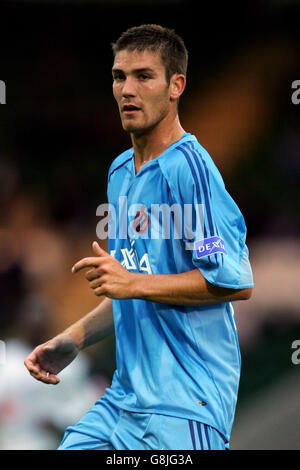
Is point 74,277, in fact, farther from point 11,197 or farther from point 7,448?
point 7,448

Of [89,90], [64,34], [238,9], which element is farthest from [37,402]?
[238,9]

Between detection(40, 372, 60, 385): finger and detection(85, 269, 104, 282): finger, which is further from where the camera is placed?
detection(40, 372, 60, 385): finger

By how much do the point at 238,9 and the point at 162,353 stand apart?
6115 mm

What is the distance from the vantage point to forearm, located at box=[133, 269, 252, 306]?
266 centimetres

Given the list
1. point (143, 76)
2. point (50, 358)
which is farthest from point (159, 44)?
point (50, 358)

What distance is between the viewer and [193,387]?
9.18 feet

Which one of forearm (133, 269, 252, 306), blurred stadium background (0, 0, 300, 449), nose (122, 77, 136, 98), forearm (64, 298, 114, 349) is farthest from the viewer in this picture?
blurred stadium background (0, 0, 300, 449)

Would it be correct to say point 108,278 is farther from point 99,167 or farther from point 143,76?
point 99,167

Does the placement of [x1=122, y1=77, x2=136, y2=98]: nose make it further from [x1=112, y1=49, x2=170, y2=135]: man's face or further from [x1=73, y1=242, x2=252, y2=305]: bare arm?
[x1=73, y1=242, x2=252, y2=305]: bare arm

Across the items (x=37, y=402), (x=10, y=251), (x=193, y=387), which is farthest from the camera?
(x=10, y=251)

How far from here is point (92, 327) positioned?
3.21 m

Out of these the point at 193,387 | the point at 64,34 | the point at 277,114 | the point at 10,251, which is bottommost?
the point at 193,387

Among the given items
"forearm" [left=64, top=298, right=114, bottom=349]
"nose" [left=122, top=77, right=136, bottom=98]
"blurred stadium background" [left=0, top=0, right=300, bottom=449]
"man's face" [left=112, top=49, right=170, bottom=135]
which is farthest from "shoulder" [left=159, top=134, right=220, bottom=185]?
"blurred stadium background" [left=0, top=0, right=300, bottom=449]

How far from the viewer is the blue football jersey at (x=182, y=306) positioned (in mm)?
2719
